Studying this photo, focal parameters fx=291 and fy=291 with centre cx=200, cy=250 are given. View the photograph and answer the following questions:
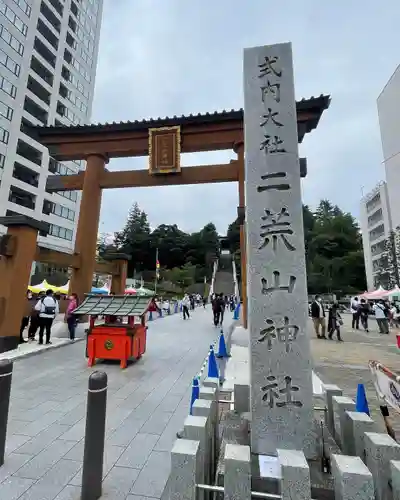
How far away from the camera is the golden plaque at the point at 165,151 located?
12055mm

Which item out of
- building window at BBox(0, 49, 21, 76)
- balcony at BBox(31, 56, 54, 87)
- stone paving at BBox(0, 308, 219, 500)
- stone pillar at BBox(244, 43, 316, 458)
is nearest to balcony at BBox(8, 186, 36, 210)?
building window at BBox(0, 49, 21, 76)

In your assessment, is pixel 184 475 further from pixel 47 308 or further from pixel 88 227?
pixel 88 227

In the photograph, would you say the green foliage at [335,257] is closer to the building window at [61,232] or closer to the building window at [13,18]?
the building window at [61,232]

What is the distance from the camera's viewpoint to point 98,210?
12883 mm

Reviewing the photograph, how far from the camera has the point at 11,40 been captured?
2753 cm

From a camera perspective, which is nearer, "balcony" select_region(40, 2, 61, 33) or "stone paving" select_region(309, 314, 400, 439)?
"stone paving" select_region(309, 314, 400, 439)

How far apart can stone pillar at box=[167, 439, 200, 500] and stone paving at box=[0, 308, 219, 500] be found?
730mm

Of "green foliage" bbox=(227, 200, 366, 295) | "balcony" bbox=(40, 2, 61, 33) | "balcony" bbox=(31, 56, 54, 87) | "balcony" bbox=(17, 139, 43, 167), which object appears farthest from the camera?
"green foliage" bbox=(227, 200, 366, 295)

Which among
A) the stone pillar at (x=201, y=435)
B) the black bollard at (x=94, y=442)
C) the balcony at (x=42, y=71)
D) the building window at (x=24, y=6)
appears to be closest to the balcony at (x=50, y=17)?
the building window at (x=24, y=6)

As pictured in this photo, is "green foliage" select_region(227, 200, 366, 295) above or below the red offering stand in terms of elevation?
above

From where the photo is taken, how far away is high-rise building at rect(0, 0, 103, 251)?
27.0m

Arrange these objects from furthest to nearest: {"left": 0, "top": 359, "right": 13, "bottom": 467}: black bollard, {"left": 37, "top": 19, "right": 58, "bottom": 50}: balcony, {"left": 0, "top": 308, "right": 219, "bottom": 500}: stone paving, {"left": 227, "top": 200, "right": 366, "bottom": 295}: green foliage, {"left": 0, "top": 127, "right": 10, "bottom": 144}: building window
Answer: {"left": 227, "top": 200, "right": 366, "bottom": 295}: green foliage, {"left": 37, "top": 19, "right": 58, "bottom": 50}: balcony, {"left": 0, "top": 127, "right": 10, "bottom": 144}: building window, {"left": 0, "top": 359, "right": 13, "bottom": 467}: black bollard, {"left": 0, "top": 308, "right": 219, "bottom": 500}: stone paving

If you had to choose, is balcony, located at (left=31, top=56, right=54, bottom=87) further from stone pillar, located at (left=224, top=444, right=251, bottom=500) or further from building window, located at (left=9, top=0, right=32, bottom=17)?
stone pillar, located at (left=224, top=444, right=251, bottom=500)

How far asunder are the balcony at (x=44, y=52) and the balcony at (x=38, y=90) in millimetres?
3617
